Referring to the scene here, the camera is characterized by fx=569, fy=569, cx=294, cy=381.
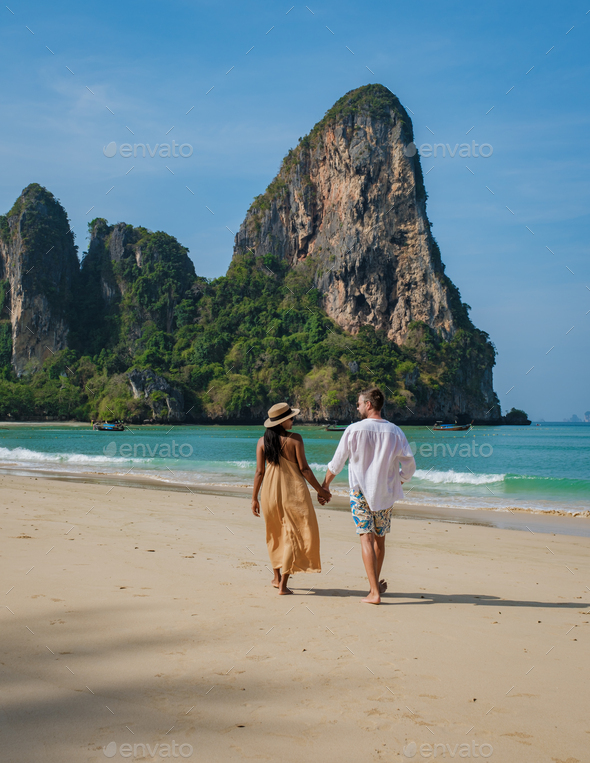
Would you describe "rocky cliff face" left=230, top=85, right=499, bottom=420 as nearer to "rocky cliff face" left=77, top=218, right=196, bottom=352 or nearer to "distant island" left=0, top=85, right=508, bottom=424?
"distant island" left=0, top=85, right=508, bottom=424

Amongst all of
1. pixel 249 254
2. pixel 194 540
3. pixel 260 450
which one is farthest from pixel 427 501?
pixel 249 254

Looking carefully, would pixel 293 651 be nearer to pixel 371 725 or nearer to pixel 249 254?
pixel 371 725

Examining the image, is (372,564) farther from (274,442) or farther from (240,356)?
(240,356)

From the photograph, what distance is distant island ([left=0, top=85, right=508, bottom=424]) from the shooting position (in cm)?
8388

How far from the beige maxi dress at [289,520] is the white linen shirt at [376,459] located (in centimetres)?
37

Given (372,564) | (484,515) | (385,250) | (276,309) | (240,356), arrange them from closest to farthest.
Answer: (372,564) → (484,515) → (240,356) → (385,250) → (276,309)

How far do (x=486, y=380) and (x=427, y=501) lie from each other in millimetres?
97039

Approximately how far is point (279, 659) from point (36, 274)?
105 metres

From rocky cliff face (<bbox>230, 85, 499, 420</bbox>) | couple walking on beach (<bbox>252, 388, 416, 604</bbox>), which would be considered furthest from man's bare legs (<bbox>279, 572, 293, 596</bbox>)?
rocky cliff face (<bbox>230, 85, 499, 420</bbox>)

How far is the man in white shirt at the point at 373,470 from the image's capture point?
428 cm

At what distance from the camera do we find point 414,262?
94688 mm

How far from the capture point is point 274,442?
4.54 m

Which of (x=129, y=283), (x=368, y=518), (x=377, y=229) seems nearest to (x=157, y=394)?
(x=129, y=283)

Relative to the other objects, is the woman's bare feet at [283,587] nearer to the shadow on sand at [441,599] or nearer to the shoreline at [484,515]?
the shadow on sand at [441,599]
